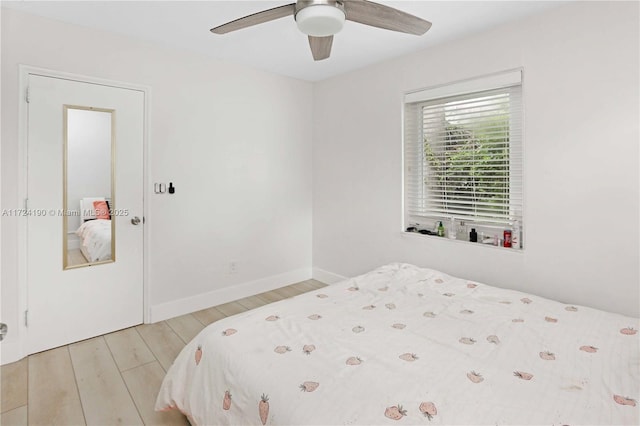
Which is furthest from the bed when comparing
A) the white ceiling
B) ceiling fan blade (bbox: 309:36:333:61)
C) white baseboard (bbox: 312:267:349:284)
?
the white ceiling

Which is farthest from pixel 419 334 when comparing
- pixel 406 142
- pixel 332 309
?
pixel 406 142

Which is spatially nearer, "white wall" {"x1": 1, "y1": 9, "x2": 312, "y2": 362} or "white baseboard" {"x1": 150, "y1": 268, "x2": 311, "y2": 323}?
"white wall" {"x1": 1, "y1": 9, "x2": 312, "y2": 362}

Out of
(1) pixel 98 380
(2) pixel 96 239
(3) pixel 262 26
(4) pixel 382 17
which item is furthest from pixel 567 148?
(2) pixel 96 239

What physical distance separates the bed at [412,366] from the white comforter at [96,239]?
4.96ft

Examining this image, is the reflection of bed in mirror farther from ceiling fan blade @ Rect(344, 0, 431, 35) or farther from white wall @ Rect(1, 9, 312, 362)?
ceiling fan blade @ Rect(344, 0, 431, 35)

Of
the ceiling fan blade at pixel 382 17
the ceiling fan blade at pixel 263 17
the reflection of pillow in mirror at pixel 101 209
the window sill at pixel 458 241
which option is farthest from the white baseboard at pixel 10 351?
the window sill at pixel 458 241

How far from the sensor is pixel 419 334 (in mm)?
1771

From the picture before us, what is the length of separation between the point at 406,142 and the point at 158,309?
269 centimetres

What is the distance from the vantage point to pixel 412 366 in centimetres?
145

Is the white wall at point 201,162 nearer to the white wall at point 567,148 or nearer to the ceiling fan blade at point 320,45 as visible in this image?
the white wall at point 567,148

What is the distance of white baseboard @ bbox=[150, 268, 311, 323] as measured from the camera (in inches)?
124

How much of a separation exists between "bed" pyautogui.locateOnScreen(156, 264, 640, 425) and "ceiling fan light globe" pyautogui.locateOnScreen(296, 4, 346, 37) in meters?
1.47

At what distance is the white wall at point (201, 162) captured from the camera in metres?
2.44

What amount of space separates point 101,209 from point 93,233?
0.20 metres
